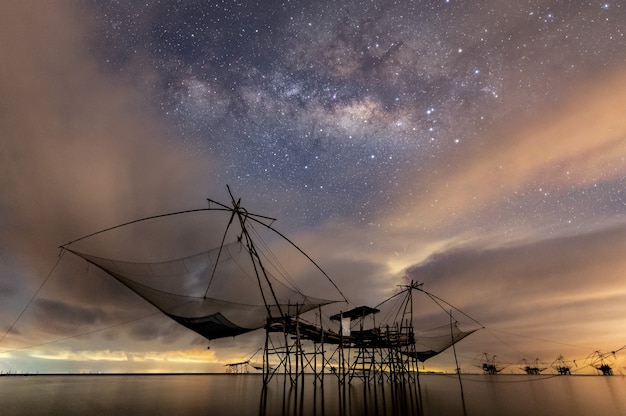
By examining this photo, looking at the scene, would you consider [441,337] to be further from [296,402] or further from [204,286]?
[204,286]

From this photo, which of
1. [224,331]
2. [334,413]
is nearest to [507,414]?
[334,413]

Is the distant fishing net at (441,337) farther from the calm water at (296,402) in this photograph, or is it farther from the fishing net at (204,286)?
the fishing net at (204,286)

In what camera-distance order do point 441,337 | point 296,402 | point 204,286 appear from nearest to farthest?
point 204,286 < point 296,402 < point 441,337

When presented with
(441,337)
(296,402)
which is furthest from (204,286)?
(441,337)

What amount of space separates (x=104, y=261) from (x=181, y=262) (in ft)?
9.83

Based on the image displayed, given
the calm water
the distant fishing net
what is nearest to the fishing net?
the calm water

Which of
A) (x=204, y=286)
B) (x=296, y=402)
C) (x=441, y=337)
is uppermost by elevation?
(x=204, y=286)

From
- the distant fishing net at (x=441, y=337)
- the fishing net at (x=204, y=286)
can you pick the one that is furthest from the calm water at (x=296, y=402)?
the fishing net at (x=204, y=286)

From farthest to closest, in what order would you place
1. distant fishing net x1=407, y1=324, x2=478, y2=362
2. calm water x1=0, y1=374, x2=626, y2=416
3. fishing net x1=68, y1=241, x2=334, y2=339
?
1. distant fishing net x1=407, y1=324, x2=478, y2=362
2. calm water x1=0, y1=374, x2=626, y2=416
3. fishing net x1=68, y1=241, x2=334, y2=339

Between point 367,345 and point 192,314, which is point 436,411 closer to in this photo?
point 367,345

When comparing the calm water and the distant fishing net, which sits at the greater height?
the distant fishing net

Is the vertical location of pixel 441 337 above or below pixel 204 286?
below

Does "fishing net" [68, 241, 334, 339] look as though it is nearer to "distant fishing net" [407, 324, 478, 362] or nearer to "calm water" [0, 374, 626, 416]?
"calm water" [0, 374, 626, 416]

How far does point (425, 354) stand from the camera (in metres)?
37.5
